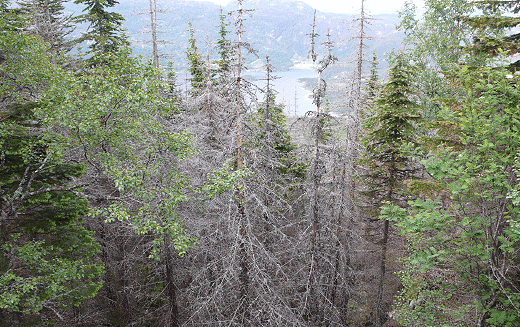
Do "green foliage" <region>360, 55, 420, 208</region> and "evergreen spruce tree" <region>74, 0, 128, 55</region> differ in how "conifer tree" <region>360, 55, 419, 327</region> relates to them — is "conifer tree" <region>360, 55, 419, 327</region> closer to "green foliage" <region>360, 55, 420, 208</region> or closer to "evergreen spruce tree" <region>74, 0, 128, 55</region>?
"green foliage" <region>360, 55, 420, 208</region>

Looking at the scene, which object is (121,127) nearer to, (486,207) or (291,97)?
(486,207)

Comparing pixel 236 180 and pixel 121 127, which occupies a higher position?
pixel 121 127

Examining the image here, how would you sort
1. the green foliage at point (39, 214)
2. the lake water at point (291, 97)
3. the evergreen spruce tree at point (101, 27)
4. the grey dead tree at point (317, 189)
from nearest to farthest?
the green foliage at point (39, 214) < the grey dead tree at point (317, 189) < the evergreen spruce tree at point (101, 27) < the lake water at point (291, 97)

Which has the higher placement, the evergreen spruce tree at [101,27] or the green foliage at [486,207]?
the evergreen spruce tree at [101,27]

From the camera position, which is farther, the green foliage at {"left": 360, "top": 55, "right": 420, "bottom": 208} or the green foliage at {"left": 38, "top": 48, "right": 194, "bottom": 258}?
the green foliage at {"left": 360, "top": 55, "right": 420, "bottom": 208}

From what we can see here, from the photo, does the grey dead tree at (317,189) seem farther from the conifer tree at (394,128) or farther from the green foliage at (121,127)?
the green foliage at (121,127)

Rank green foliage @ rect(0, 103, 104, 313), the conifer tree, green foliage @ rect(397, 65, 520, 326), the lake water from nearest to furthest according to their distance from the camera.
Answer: green foliage @ rect(397, 65, 520, 326), green foliage @ rect(0, 103, 104, 313), the conifer tree, the lake water

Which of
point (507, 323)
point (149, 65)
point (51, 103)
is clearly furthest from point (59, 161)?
point (507, 323)

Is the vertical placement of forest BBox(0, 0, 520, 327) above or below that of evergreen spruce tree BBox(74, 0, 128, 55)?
below

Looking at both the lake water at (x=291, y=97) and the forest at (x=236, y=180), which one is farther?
the lake water at (x=291, y=97)

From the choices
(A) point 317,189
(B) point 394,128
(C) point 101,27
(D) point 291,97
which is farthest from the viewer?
(D) point 291,97

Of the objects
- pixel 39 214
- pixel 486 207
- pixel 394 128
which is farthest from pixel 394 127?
pixel 39 214

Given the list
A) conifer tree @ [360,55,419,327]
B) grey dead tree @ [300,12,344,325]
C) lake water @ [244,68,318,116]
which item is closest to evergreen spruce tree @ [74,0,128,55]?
lake water @ [244,68,318,116]

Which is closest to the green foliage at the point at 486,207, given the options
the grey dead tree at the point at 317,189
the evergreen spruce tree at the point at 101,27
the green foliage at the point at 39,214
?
the grey dead tree at the point at 317,189
